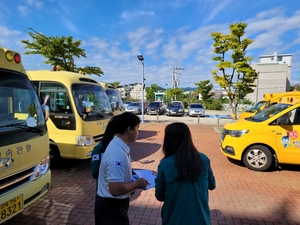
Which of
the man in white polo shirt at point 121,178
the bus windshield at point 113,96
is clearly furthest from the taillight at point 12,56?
the bus windshield at point 113,96

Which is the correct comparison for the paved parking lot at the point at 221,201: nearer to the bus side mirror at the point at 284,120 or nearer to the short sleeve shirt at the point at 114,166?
the bus side mirror at the point at 284,120

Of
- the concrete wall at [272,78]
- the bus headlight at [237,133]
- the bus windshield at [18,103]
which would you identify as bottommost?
the bus headlight at [237,133]

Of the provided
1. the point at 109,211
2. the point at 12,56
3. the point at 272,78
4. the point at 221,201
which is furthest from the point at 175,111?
the point at 272,78

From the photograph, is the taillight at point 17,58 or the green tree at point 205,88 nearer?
the taillight at point 17,58

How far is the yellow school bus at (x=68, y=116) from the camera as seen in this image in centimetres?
479

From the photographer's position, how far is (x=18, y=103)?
10.6 ft

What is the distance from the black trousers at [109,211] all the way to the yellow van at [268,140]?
4404mm

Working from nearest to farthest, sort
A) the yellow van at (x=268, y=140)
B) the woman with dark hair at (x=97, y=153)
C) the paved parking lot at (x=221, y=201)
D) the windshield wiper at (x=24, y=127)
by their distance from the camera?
the woman with dark hair at (x=97, y=153)
the windshield wiper at (x=24, y=127)
the paved parking lot at (x=221, y=201)
the yellow van at (x=268, y=140)

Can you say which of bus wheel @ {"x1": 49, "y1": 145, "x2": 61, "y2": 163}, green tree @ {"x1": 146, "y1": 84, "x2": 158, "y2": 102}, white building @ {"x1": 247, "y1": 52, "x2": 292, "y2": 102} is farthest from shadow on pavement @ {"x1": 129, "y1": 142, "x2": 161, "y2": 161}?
green tree @ {"x1": 146, "y1": 84, "x2": 158, "y2": 102}

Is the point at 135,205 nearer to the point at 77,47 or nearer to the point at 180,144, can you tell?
the point at 180,144

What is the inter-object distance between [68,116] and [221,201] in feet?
12.6

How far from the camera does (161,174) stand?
1620 millimetres

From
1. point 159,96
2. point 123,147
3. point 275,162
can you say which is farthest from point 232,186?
point 159,96

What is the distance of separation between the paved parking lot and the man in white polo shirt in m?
1.37
